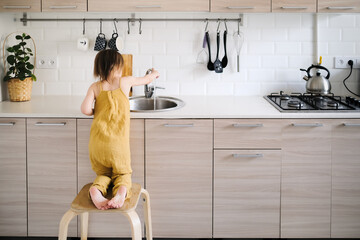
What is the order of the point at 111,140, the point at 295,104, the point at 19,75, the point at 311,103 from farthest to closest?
the point at 19,75 → the point at 311,103 → the point at 295,104 → the point at 111,140

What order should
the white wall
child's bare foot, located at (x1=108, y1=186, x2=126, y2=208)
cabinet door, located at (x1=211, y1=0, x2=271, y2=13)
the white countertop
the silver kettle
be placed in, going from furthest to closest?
the white wall < the silver kettle < cabinet door, located at (x1=211, y1=0, x2=271, y2=13) < the white countertop < child's bare foot, located at (x1=108, y1=186, x2=126, y2=208)

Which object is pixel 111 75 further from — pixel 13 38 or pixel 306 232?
pixel 306 232

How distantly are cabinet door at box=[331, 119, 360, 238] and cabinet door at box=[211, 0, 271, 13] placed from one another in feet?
2.94

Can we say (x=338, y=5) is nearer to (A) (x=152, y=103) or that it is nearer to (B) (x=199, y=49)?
(B) (x=199, y=49)

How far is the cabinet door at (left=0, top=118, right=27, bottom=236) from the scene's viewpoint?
2598 millimetres

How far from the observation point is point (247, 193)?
2.63 meters

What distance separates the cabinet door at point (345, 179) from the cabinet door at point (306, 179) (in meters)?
0.04

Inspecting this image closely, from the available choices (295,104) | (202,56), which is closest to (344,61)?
(295,104)

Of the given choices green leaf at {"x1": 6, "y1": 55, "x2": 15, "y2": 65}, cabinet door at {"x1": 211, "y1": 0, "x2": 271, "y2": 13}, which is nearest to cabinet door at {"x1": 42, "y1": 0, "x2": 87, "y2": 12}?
green leaf at {"x1": 6, "y1": 55, "x2": 15, "y2": 65}

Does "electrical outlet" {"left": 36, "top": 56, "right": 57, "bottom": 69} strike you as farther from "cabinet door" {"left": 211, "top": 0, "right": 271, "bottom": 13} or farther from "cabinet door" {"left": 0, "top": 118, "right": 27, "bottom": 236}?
"cabinet door" {"left": 211, "top": 0, "right": 271, "bottom": 13}

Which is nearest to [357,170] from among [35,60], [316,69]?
[316,69]

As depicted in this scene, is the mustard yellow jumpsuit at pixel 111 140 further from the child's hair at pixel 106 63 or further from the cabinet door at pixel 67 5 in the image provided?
the cabinet door at pixel 67 5

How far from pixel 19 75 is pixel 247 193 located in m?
1.75

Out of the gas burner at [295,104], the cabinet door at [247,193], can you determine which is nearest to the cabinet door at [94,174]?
the cabinet door at [247,193]
